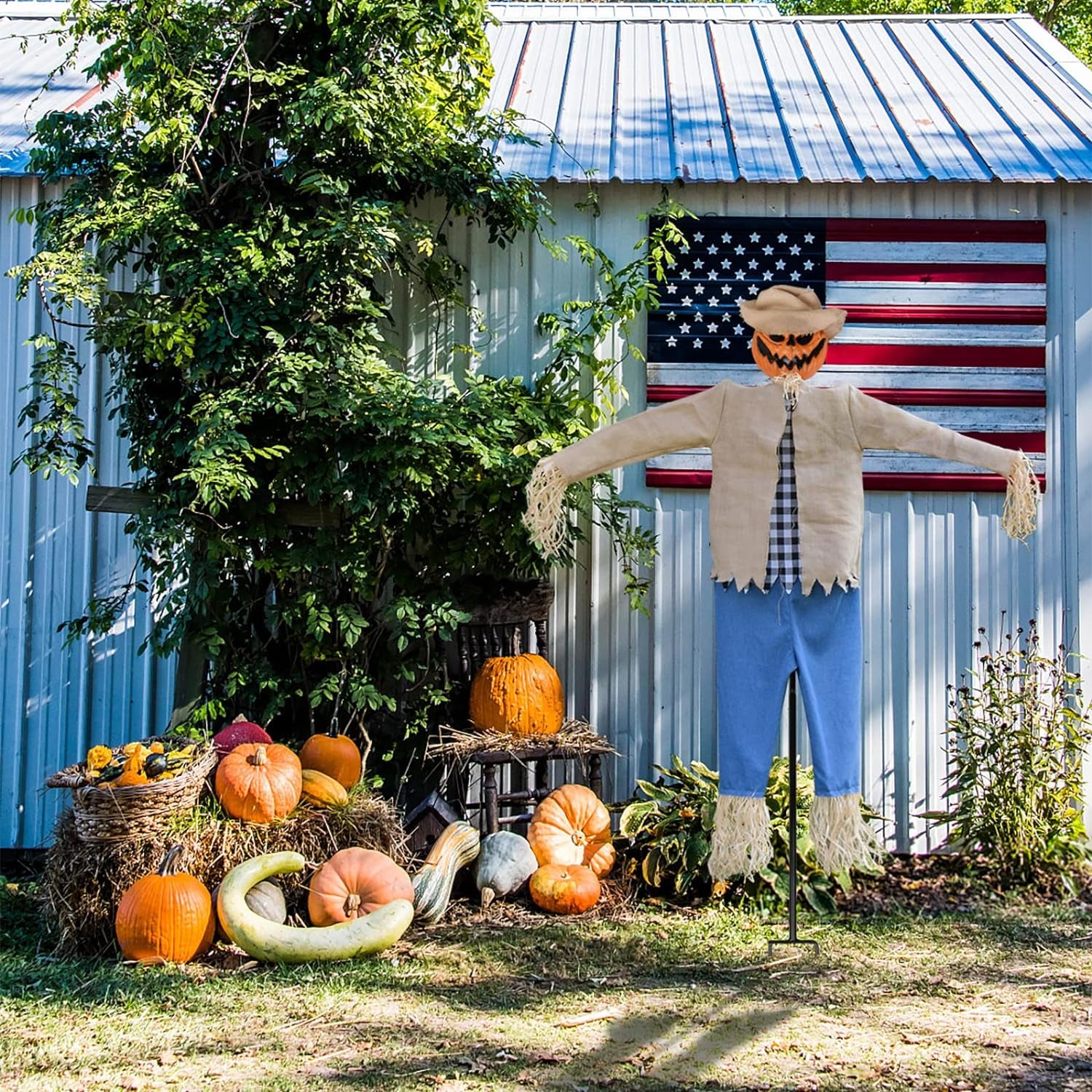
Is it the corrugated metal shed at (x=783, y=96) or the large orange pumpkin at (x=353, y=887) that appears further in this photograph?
the corrugated metal shed at (x=783, y=96)

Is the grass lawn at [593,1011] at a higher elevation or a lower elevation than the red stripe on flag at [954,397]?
lower

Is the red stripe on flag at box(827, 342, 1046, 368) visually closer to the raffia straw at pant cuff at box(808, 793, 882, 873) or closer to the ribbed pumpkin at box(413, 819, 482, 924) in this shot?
the raffia straw at pant cuff at box(808, 793, 882, 873)

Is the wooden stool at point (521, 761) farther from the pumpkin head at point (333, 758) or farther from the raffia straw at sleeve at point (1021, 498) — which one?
the raffia straw at sleeve at point (1021, 498)

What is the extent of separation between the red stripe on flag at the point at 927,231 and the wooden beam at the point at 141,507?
2.89 m

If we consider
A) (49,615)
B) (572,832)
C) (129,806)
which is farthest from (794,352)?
(49,615)

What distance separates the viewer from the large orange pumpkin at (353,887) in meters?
4.75

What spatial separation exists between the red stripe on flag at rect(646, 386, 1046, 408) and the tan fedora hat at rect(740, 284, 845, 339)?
60.9 inches

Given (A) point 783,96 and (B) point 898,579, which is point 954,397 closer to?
(B) point 898,579

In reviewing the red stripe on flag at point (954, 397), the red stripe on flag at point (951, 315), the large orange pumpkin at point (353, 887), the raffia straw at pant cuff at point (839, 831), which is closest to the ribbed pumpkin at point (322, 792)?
the large orange pumpkin at point (353, 887)

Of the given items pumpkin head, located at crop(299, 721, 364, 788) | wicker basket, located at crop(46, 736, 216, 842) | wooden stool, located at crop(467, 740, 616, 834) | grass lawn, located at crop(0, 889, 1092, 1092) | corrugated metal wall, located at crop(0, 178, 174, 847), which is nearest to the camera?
grass lawn, located at crop(0, 889, 1092, 1092)

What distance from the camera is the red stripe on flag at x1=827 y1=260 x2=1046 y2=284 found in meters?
6.13

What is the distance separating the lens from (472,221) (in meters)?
6.22

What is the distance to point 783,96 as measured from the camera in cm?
709

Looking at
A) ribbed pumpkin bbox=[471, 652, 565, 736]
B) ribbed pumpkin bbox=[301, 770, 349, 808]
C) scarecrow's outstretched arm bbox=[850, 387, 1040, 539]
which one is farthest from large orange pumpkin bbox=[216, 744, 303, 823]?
scarecrow's outstretched arm bbox=[850, 387, 1040, 539]
